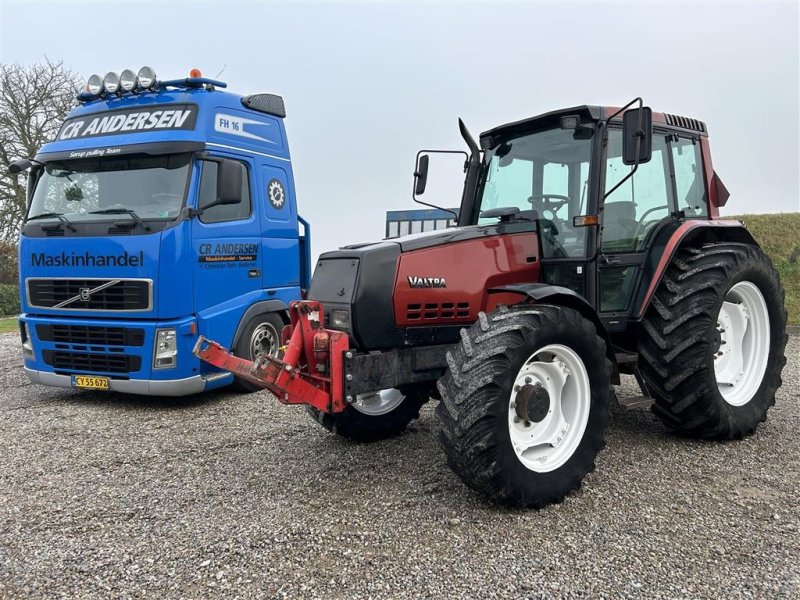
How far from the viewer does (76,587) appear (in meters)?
2.83

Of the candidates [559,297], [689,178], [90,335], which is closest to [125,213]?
[90,335]

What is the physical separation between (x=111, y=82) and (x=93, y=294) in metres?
2.33

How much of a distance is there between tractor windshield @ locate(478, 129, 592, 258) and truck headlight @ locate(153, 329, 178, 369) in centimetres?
314

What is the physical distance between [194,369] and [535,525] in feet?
13.0

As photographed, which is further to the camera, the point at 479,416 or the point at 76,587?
the point at 479,416

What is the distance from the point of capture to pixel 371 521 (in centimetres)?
339

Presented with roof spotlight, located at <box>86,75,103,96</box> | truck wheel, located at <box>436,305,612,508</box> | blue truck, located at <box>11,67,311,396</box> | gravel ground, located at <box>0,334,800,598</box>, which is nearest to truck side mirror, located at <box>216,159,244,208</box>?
blue truck, located at <box>11,67,311,396</box>

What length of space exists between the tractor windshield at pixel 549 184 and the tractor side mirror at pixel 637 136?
20.1 inches

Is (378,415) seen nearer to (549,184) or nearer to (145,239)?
(549,184)

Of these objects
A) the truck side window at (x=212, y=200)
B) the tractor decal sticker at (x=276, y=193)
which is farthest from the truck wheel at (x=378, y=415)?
the tractor decal sticker at (x=276, y=193)

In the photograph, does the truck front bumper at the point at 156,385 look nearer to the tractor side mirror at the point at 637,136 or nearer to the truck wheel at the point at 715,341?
the truck wheel at the point at 715,341

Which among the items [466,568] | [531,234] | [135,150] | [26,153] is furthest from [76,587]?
[26,153]

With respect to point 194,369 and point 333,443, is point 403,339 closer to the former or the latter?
point 333,443

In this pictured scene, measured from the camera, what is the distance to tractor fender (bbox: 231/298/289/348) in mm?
6602
